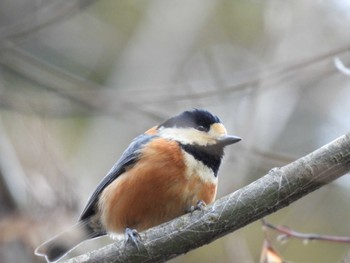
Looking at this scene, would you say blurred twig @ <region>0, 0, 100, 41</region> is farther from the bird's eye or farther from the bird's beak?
the bird's beak

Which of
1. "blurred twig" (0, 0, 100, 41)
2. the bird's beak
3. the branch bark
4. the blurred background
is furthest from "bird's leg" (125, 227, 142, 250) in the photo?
"blurred twig" (0, 0, 100, 41)

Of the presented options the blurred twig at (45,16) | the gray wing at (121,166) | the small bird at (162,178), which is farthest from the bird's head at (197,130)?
the blurred twig at (45,16)

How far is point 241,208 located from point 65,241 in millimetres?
1651

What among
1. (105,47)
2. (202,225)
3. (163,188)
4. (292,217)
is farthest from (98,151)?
(202,225)

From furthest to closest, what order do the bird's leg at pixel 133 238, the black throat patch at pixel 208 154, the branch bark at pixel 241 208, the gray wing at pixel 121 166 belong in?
1. the gray wing at pixel 121 166
2. the black throat patch at pixel 208 154
3. the bird's leg at pixel 133 238
4. the branch bark at pixel 241 208

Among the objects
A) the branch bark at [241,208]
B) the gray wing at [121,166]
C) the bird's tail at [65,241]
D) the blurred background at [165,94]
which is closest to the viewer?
the branch bark at [241,208]

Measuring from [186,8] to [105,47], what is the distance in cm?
146

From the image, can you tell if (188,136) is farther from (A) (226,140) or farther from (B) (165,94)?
(B) (165,94)

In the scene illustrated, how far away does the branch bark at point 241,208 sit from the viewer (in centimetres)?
268

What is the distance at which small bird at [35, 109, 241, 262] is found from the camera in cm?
345

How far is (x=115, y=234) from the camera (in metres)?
3.74

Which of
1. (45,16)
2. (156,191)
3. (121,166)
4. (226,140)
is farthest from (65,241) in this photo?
(45,16)

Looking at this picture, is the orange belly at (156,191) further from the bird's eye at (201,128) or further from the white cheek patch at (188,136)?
the bird's eye at (201,128)

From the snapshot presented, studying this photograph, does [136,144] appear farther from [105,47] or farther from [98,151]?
[105,47]
